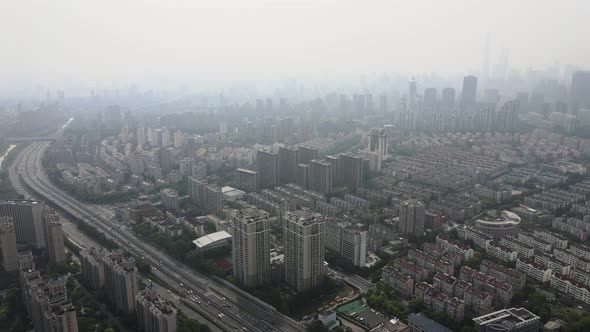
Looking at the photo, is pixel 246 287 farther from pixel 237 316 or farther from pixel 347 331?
pixel 347 331

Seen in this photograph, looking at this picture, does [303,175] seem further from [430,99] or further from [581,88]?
[581,88]

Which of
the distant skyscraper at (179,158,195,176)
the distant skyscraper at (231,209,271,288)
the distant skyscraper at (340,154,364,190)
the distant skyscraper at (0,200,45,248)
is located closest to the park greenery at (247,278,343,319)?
the distant skyscraper at (231,209,271,288)

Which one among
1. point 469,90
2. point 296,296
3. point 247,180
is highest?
point 469,90

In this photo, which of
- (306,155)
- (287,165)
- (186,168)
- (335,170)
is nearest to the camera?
(335,170)

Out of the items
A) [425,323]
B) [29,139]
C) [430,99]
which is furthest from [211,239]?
[430,99]

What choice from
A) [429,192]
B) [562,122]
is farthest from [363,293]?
[562,122]

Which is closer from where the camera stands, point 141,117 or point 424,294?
point 424,294

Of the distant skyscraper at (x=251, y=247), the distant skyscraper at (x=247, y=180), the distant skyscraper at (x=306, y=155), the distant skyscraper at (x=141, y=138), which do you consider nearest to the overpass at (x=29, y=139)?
the distant skyscraper at (x=141, y=138)
